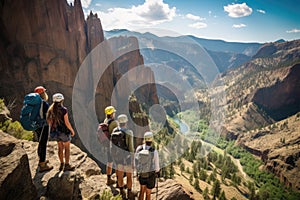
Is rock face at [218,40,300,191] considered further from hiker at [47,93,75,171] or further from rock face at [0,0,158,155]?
hiker at [47,93,75,171]

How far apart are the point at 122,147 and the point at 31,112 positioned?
2.59m

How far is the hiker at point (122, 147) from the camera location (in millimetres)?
6074

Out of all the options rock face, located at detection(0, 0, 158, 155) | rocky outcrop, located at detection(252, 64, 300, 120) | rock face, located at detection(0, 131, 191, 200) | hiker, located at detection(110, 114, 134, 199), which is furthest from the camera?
rocky outcrop, located at detection(252, 64, 300, 120)

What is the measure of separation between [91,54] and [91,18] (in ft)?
27.2

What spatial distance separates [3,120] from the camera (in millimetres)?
8969

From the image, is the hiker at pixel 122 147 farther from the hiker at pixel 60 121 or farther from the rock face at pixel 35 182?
the hiker at pixel 60 121

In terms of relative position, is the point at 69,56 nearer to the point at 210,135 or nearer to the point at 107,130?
the point at 107,130

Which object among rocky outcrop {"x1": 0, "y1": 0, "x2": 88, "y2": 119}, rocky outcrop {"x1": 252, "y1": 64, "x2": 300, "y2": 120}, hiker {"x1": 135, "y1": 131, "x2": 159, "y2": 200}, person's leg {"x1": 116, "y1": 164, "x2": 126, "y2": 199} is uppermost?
rocky outcrop {"x1": 0, "y1": 0, "x2": 88, "y2": 119}

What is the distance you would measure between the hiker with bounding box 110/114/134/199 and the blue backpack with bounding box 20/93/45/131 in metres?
2.04

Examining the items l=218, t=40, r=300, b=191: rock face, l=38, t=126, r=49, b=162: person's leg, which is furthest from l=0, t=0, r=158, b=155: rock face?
l=218, t=40, r=300, b=191: rock face

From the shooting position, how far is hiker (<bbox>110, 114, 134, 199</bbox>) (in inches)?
239

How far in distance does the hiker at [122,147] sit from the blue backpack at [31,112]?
204cm

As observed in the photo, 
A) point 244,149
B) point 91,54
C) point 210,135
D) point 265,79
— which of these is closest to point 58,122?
point 91,54

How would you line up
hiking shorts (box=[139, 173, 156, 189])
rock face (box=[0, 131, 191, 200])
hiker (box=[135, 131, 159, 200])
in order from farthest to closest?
hiking shorts (box=[139, 173, 156, 189]) < hiker (box=[135, 131, 159, 200]) < rock face (box=[0, 131, 191, 200])
